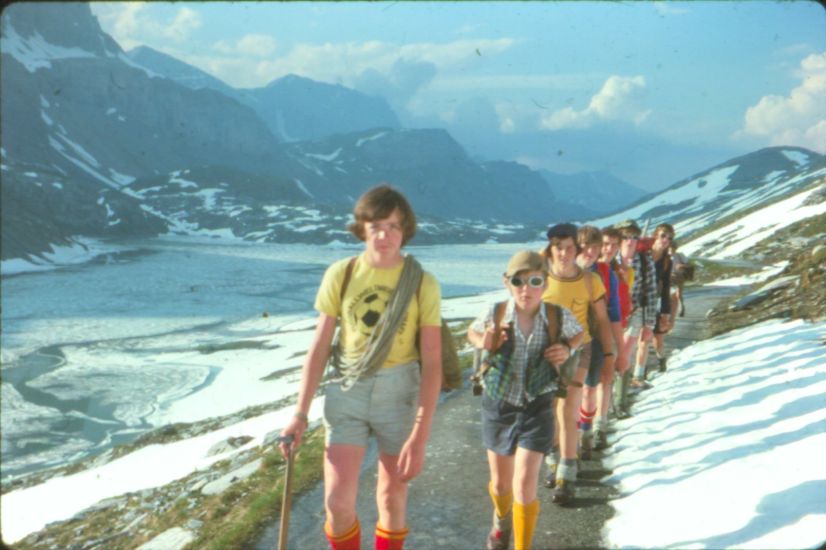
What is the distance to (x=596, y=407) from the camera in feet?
26.7

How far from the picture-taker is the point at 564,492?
662cm

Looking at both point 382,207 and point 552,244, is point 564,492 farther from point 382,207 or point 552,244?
point 382,207

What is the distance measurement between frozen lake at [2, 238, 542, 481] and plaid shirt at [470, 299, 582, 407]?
1178 inches

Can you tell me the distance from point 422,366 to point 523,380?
1108mm

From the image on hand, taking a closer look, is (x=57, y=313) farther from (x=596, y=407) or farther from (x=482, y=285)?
(x=596, y=407)

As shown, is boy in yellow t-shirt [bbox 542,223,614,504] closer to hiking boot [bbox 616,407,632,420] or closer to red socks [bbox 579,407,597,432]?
red socks [bbox 579,407,597,432]

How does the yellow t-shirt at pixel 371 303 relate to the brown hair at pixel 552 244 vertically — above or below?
below

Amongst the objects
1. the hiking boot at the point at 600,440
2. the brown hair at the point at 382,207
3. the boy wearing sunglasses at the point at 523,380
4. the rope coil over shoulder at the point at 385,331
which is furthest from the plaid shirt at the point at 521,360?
the hiking boot at the point at 600,440

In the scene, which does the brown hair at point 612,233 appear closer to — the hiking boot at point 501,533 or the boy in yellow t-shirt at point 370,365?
the hiking boot at point 501,533

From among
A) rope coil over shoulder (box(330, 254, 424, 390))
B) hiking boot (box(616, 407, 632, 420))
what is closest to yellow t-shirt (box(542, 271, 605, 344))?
rope coil over shoulder (box(330, 254, 424, 390))

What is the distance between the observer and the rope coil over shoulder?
4.12 metres

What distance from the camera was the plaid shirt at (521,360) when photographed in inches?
197

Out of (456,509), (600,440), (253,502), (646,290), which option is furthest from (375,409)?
(646,290)

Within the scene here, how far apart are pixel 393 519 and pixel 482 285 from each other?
10539cm
